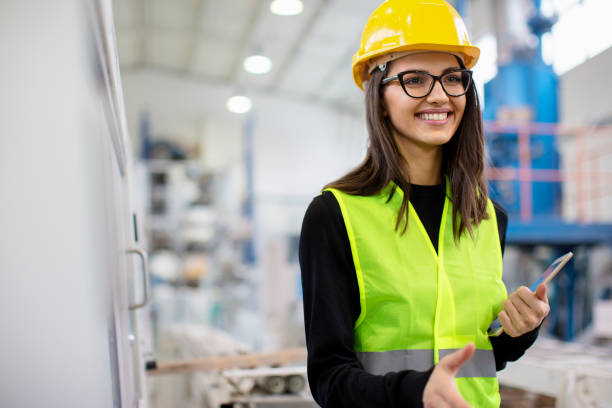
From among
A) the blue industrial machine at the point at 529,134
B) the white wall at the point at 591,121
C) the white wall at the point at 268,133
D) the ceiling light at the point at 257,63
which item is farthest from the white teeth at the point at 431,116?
the white wall at the point at 268,133

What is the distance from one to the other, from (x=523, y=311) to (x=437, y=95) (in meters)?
0.55

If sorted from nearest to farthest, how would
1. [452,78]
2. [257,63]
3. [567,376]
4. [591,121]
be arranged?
[452,78] → [567,376] → [257,63] → [591,121]

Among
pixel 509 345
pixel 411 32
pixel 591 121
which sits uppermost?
pixel 591 121

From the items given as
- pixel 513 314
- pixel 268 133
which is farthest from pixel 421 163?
pixel 268 133

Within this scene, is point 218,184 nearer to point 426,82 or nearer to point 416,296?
point 426,82

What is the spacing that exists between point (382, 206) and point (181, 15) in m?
12.5

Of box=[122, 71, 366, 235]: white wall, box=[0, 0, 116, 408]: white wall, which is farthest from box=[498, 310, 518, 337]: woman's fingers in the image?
box=[122, 71, 366, 235]: white wall

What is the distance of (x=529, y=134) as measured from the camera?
22.1ft

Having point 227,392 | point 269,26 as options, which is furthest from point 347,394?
point 269,26

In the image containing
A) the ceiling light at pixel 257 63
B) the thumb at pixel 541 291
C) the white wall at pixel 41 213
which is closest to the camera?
the white wall at pixel 41 213

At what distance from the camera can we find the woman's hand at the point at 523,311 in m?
1.25

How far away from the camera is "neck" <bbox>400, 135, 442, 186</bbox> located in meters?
1.46

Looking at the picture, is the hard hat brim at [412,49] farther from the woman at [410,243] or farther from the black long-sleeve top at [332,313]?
the black long-sleeve top at [332,313]

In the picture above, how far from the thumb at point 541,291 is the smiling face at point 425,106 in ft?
1.37
